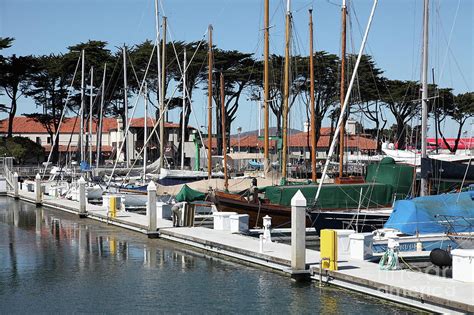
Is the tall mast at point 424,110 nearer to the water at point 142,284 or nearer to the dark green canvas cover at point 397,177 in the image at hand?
the dark green canvas cover at point 397,177

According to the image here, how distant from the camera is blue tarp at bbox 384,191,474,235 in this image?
26156 mm

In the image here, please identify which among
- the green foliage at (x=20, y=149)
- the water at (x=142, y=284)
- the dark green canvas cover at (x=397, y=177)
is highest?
the green foliage at (x=20, y=149)

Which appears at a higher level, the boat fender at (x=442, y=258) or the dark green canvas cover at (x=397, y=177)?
the dark green canvas cover at (x=397, y=177)

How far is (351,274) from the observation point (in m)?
20.6

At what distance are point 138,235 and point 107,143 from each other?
9530cm

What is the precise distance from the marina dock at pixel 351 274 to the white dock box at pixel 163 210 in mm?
6284

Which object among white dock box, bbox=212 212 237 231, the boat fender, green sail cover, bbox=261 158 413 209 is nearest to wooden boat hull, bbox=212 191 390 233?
green sail cover, bbox=261 158 413 209

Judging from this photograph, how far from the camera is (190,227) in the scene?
111 feet

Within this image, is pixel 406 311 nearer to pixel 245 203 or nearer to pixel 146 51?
pixel 245 203

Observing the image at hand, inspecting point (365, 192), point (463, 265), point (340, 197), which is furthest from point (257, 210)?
point (463, 265)

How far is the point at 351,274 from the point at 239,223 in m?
11.4

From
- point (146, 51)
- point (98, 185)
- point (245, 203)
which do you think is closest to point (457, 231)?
point (245, 203)

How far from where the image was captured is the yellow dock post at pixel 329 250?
21.0 m

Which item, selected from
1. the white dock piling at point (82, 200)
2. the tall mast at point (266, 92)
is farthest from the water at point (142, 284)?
the tall mast at point (266, 92)
